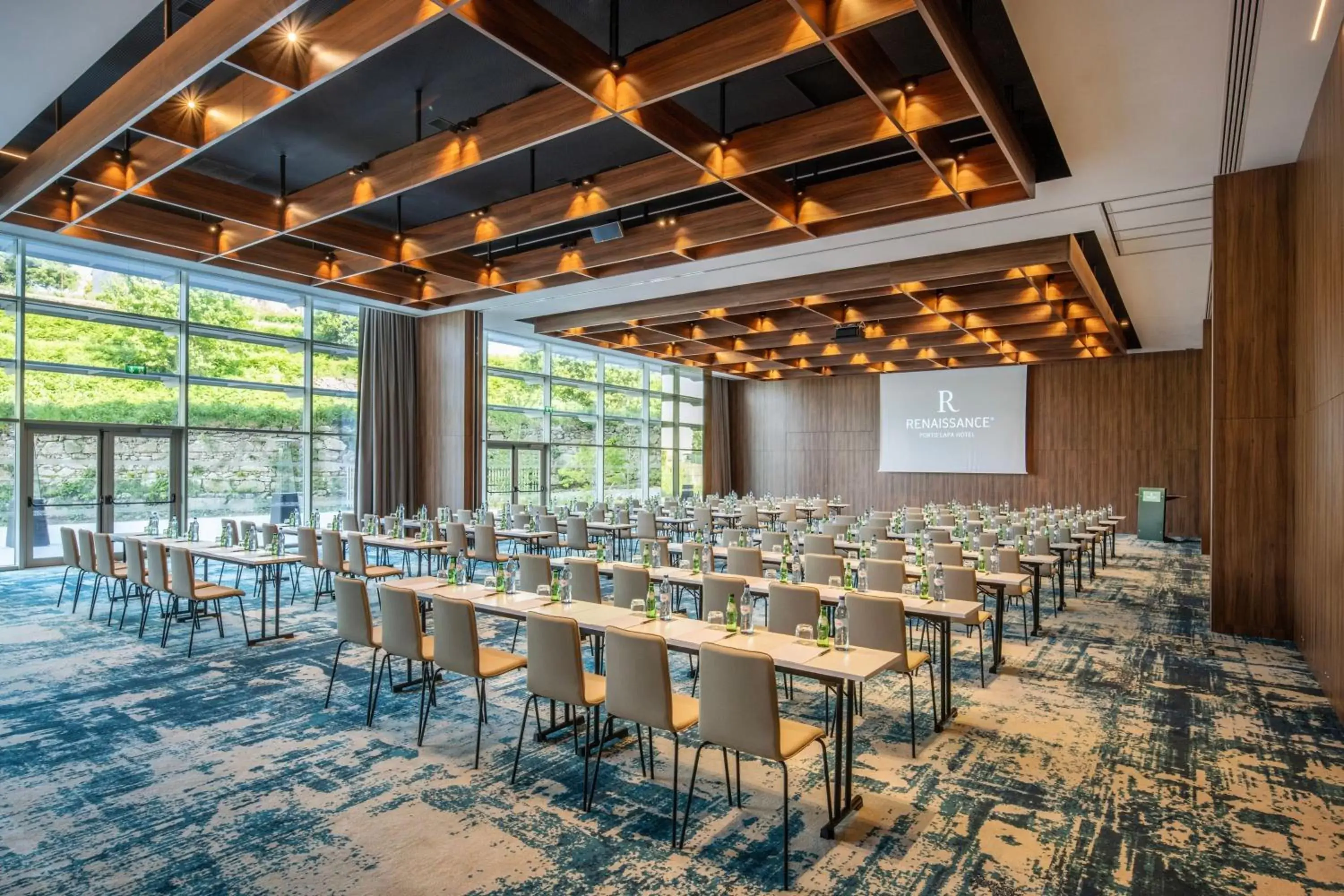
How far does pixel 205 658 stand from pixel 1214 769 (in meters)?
7.56

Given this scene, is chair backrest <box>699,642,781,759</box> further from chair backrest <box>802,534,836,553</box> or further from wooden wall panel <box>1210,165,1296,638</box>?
wooden wall panel <box>1210,165,1296,638</box>

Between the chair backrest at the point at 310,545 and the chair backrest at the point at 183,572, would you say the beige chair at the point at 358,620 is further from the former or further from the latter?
the chair backrest at the point at 310,545

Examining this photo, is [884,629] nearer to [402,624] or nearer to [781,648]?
[781,648]

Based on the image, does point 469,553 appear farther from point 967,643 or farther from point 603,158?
point 967,643

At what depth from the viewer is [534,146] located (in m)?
6.02

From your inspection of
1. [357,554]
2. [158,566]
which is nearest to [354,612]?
[158,566]

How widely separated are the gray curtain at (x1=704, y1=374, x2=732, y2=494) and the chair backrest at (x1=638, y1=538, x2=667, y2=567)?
44.9 feet

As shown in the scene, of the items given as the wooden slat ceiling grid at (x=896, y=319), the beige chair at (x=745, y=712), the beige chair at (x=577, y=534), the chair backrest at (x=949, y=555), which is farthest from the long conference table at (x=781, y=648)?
the wooden slat ceiling grid at (x=896, y=319)

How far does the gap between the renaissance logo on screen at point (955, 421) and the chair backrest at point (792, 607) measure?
52.4ft

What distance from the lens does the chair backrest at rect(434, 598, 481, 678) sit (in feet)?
14.3

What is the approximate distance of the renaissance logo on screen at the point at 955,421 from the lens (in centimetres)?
1911

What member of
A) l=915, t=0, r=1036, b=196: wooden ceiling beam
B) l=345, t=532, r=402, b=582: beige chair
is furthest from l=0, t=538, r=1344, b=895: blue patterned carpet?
l=915, t=0, r=1036, b=196: wooden ceiling beam

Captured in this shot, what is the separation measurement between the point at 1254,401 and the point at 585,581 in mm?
6810

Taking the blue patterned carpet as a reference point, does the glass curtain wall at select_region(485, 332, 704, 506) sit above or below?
above
